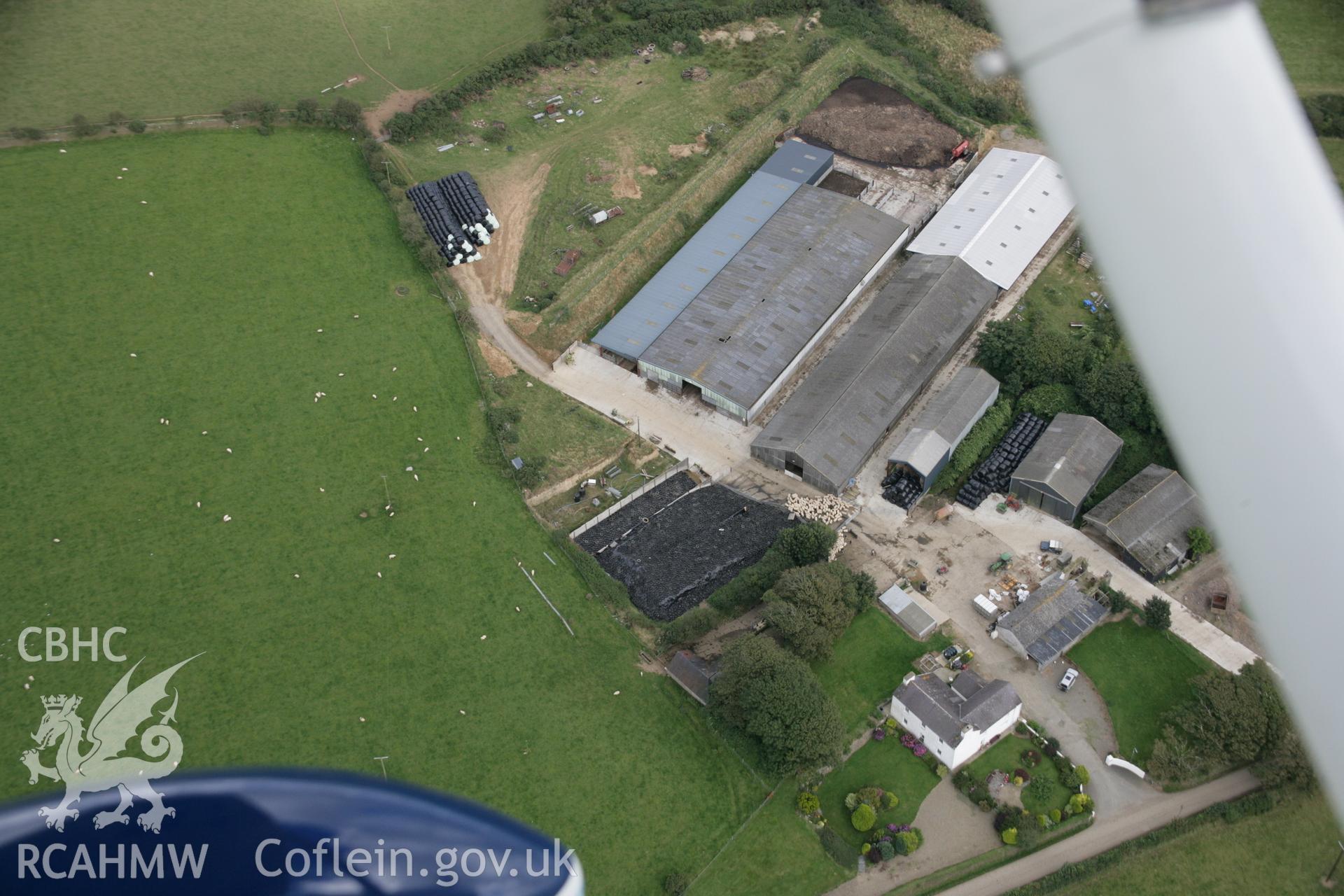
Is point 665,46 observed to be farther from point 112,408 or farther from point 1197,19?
point 1197,19

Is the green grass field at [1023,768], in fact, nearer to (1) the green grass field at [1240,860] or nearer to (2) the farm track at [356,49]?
(1) the green grass field at [1240,860]

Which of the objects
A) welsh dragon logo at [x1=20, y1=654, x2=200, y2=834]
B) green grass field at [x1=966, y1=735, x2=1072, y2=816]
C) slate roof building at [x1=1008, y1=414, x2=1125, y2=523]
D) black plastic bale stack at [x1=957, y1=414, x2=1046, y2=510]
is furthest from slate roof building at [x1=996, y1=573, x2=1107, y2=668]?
welsh dragon logo at [x1=20, y1=654, x2=200, y2=834]

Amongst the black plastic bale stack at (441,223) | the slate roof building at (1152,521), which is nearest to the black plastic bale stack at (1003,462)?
the slate roof building at (1152,521)

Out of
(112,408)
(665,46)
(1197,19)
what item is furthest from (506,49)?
(1197,19)

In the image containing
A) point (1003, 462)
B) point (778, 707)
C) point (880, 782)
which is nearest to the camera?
point (778, 707)

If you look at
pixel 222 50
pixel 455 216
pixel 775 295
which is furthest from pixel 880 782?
pixel 222 50

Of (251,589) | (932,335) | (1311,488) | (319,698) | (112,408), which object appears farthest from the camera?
(932,335)

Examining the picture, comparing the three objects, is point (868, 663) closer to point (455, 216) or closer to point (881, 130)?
point (455, 216)

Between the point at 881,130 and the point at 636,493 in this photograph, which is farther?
the point at 881,130
